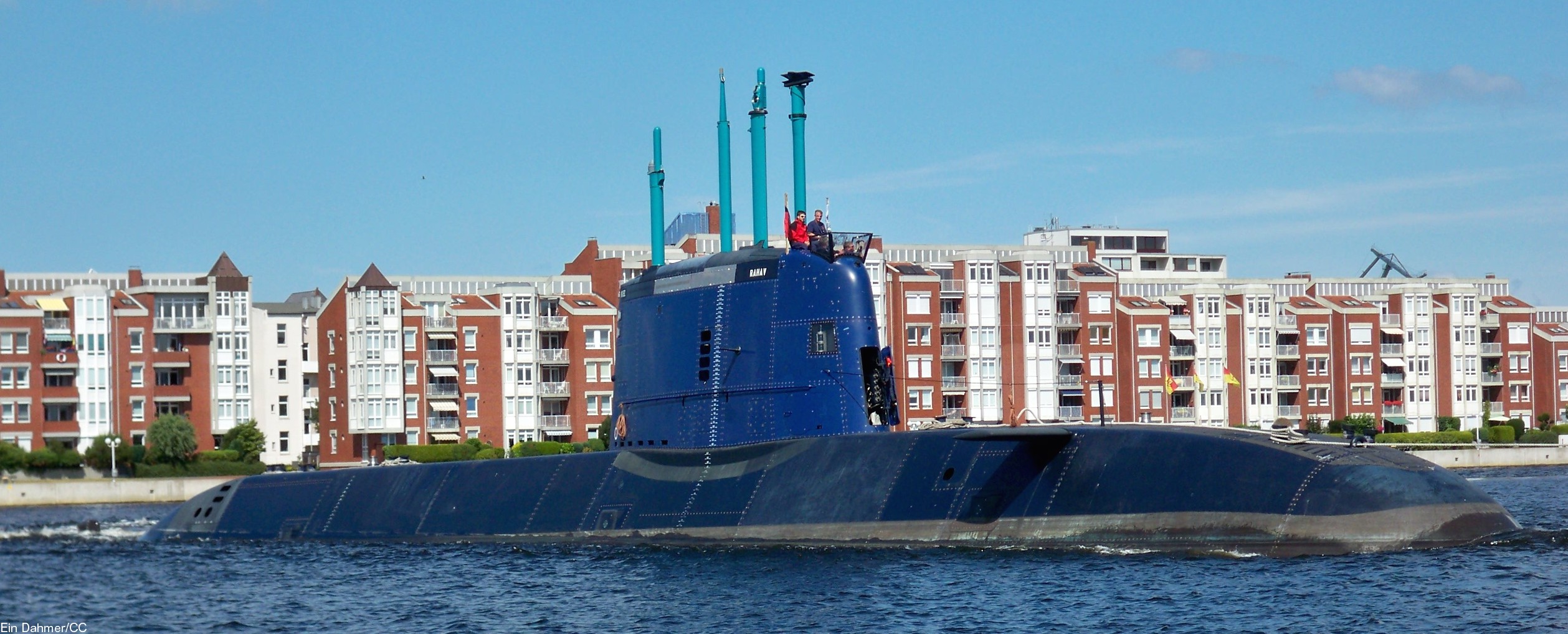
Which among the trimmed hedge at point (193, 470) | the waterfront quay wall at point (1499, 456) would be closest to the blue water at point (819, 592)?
the trimmed hedge at point (193, 470)

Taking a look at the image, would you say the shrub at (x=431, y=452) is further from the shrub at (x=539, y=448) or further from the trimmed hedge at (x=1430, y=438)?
the trimmed hedge at (x=1430, y=438)

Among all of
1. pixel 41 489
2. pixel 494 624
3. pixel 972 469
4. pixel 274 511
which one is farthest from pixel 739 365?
pixel 41 489

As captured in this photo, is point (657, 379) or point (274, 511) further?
point (274, 511)

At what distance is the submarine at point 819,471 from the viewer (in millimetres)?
27969

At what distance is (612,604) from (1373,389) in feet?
301

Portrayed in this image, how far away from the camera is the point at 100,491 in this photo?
7769 cm

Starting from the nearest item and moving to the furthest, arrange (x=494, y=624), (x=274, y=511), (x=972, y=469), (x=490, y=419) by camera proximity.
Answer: (x=494, y=624) → (x=972, y=469) → (x=274, y=511) → (x=490, y=419)

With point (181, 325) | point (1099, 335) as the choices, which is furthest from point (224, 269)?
point (1099, 335)

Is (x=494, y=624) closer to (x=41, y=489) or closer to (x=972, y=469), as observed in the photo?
(x=972, y=469)

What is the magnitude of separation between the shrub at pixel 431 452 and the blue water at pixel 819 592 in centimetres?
A: 5384

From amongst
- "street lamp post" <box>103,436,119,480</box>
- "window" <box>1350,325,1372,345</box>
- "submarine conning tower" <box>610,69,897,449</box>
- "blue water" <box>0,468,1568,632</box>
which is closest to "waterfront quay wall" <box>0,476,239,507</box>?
"street lamp post" <box>103,436,119,480</box>

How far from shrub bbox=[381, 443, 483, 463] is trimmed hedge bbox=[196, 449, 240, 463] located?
25.1 ft

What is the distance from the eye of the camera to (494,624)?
26.8 meters

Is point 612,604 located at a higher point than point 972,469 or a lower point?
lower
